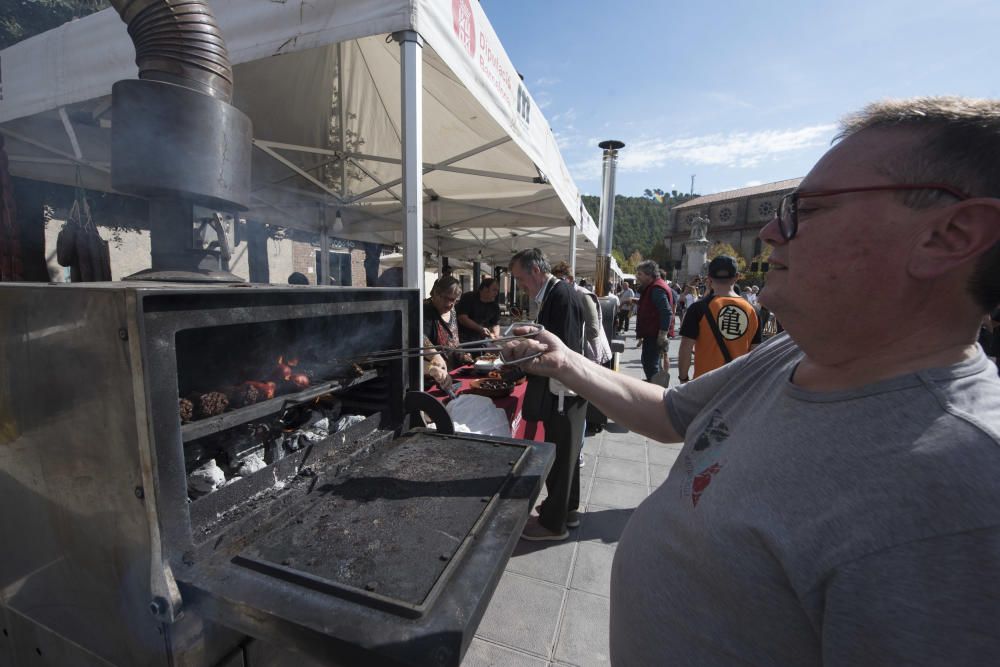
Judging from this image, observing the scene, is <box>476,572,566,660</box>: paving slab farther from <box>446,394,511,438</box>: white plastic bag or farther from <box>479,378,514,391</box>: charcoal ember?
<box>479,378,514,391</box>: charcoal ember

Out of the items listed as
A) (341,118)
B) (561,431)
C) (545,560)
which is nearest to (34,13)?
(341,118)

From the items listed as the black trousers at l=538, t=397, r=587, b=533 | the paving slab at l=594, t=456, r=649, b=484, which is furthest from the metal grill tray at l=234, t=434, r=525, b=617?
the paving slab at l=594, t=456, r=649, b=484

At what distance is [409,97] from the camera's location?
2023 mm

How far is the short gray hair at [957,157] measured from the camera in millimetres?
670

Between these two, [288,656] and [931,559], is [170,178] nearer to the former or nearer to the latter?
[288,656]

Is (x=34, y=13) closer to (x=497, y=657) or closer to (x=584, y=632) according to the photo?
(x=497, y=657)

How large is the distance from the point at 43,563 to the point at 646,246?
8469 centimetres

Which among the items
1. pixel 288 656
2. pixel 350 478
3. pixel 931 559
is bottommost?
pixel 288 656

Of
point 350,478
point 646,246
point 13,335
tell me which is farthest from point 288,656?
point 646,246

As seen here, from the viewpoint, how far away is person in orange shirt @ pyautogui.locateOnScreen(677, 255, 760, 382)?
143 inches

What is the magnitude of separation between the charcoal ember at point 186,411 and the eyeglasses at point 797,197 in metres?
1.69

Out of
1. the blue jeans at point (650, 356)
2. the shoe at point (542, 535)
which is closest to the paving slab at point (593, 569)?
the shoe at point (542, 535)

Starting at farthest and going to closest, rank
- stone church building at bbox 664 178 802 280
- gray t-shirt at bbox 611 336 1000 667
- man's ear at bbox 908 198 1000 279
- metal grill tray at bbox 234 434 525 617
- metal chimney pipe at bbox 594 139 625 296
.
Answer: stone church building at bbox 664 178 802 280 < metal chimney pipe at bbox 594 139 625 296 < metal grill tray at bbox 234 434 525 617 < man's ear at bbox 908 198 1000 279 < gray t-shirt at bbox 611 336 1000 667

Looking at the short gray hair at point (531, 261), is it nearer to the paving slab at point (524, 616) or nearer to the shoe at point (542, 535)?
the shoe at point (542, 535)
